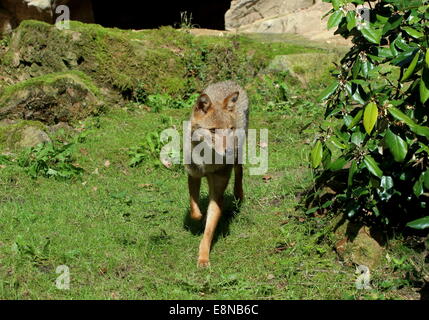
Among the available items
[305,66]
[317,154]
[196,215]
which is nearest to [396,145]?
[317,154]

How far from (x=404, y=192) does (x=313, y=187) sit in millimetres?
1409

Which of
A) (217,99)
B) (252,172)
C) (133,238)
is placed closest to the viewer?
(133,238)

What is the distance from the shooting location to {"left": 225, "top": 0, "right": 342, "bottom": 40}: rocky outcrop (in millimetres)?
17500

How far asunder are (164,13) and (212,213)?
1499 centimetres

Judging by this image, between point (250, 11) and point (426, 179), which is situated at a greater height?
point (250, 11)

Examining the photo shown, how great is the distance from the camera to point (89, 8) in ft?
51.9

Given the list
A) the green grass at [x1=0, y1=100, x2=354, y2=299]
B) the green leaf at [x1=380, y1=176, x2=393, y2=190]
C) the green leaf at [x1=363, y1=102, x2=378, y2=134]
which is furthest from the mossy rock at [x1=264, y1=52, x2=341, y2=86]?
the green leaf at [x1=363, y1=102, x2=378, y2=134]

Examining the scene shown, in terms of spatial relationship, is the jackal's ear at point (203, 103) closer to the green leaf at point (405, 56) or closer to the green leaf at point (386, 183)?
the green leaf at point (386, 183)

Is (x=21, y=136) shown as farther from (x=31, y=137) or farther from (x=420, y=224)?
(x=420, y=224)

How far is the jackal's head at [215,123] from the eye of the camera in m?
6.75

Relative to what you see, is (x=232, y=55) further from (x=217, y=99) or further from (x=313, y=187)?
(x=313, y=187)

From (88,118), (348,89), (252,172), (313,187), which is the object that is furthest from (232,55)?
(348,89)

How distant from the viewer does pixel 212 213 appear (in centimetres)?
655

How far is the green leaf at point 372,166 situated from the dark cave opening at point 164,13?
15.2 meters
